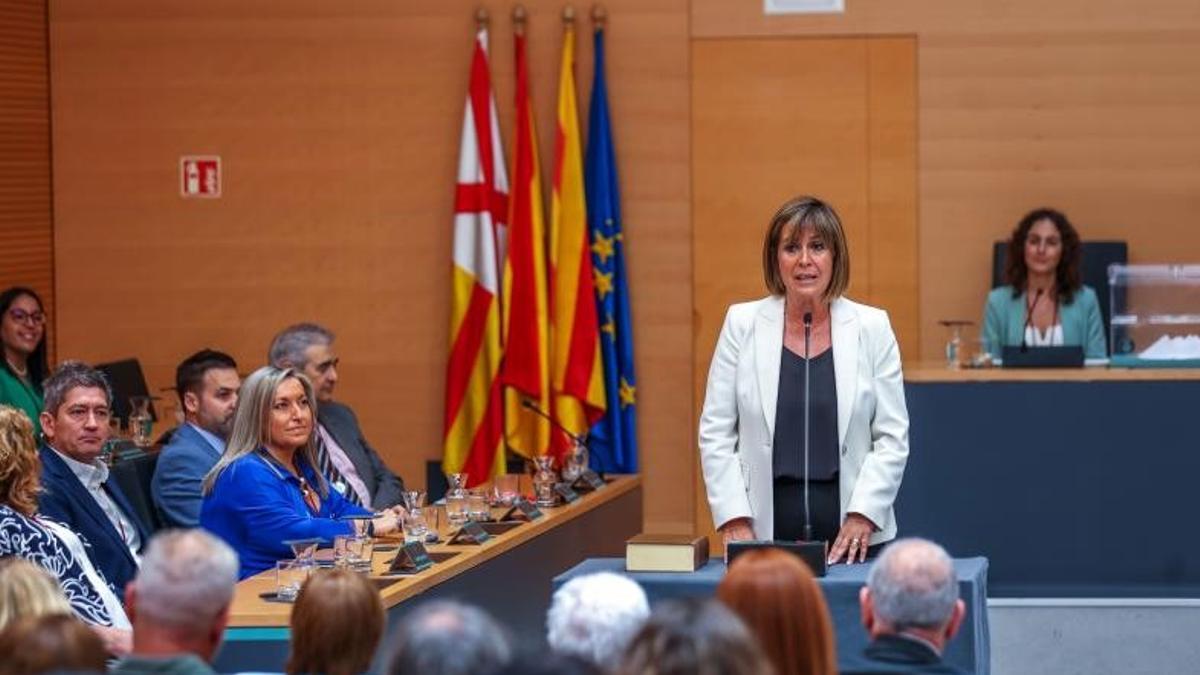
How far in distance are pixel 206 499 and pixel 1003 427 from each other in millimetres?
3099

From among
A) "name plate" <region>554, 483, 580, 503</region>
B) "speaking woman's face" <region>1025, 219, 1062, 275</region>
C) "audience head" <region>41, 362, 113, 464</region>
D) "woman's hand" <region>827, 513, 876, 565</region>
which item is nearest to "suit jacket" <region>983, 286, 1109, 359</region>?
"speaking woman's face" <region>1025, 219, 1062, 275</region>

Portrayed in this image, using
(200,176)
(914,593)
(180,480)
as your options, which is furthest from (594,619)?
(200,176)

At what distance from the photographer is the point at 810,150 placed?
31.7 feet

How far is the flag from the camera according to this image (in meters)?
9.70

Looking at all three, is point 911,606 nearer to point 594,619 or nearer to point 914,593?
point 914,593

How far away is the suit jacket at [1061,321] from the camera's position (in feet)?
28.3

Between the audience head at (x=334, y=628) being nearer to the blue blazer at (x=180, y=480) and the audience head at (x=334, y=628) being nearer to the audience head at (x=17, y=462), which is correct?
the audience head at (x=17, y=462)

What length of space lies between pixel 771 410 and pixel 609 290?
4.38 metres

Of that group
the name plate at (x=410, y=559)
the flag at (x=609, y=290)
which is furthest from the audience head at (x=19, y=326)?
the name plate at (x=410, y=559)

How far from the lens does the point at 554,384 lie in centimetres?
976

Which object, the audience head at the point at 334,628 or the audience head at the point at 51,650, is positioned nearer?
the audience head at the point at 51,650

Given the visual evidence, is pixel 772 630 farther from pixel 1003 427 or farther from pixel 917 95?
pixel 917 95

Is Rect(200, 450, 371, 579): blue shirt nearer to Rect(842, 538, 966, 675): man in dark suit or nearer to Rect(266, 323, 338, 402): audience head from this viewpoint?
Rect(266, 323, 338, 402): audience head

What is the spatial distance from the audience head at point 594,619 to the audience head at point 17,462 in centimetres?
205
